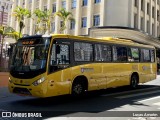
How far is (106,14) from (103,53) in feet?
83.2

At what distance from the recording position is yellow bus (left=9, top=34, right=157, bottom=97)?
10.7m

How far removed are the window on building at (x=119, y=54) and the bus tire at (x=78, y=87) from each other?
3.02 metres

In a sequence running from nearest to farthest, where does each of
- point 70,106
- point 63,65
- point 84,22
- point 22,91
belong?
point 70,106
point 22,91
point 63,65
point 84,22

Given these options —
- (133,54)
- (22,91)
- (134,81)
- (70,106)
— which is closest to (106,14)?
(133,54)

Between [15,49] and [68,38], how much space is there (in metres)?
2.36

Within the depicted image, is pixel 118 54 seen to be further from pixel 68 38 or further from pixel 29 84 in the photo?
pixel 29 84

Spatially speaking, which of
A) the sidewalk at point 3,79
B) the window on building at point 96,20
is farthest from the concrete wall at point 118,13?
the sidewalk at point 3,79

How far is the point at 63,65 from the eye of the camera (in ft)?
37.4

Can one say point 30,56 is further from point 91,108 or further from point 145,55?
point 145,55

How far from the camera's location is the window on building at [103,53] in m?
→ 13.5

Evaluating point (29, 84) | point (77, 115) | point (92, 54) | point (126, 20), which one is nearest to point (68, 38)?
point (92, 54)

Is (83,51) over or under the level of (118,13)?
under

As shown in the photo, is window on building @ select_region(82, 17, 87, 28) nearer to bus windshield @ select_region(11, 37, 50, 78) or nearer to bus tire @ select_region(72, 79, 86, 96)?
bus tire @ select_region(72, 79, 86, 96)

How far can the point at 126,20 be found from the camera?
37.9m
